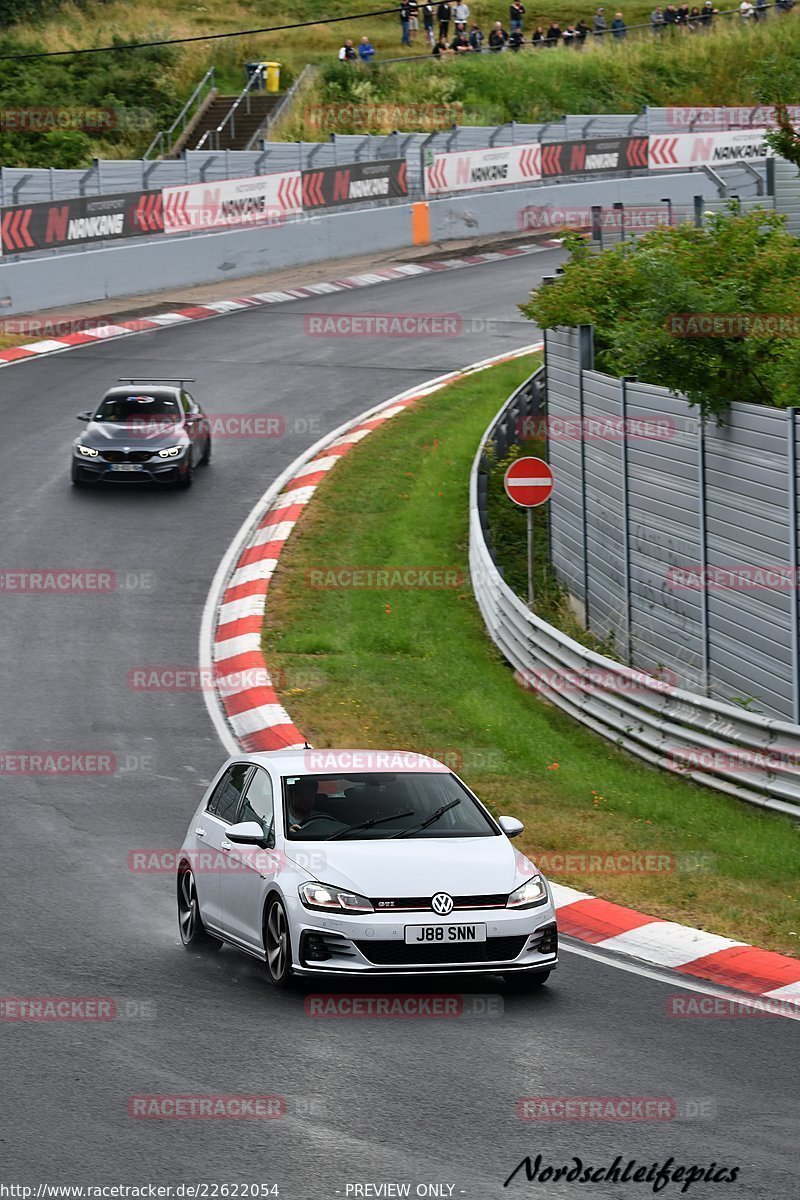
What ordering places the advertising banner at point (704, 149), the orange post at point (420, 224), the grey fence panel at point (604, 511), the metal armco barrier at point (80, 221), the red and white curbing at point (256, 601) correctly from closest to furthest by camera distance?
the red and white curbing at point (256, 601), the grey fence panel at point (604, 511), the metal armco barrier at point (80, 221), the orange post at point (420, 224), the advertising banner at point (704, 149)

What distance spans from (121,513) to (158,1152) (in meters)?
19.1

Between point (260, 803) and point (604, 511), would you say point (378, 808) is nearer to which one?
point (260, 803)

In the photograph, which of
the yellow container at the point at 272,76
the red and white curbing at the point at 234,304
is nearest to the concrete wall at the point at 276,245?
the red and white curbing at the point at 234,304

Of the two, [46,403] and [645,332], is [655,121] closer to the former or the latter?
[46,403]

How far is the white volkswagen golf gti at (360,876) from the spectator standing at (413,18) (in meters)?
58.2

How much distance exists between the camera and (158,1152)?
24.0ft

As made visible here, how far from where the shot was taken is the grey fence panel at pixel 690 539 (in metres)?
15.1

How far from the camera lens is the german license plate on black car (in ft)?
31.5

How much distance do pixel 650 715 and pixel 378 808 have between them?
6181 mm

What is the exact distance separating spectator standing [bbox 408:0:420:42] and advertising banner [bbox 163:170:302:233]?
24.0 metres

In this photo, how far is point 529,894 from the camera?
999cm

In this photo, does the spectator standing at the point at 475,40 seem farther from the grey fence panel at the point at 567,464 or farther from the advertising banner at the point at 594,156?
A: the grey fence panel at the point at 567,464

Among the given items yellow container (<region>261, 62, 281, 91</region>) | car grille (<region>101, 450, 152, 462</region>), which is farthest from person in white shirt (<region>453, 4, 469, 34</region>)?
car grille (<region>101, 450, 152, 462</region>)

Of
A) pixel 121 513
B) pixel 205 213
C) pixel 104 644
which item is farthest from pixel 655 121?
pixel 104 644
